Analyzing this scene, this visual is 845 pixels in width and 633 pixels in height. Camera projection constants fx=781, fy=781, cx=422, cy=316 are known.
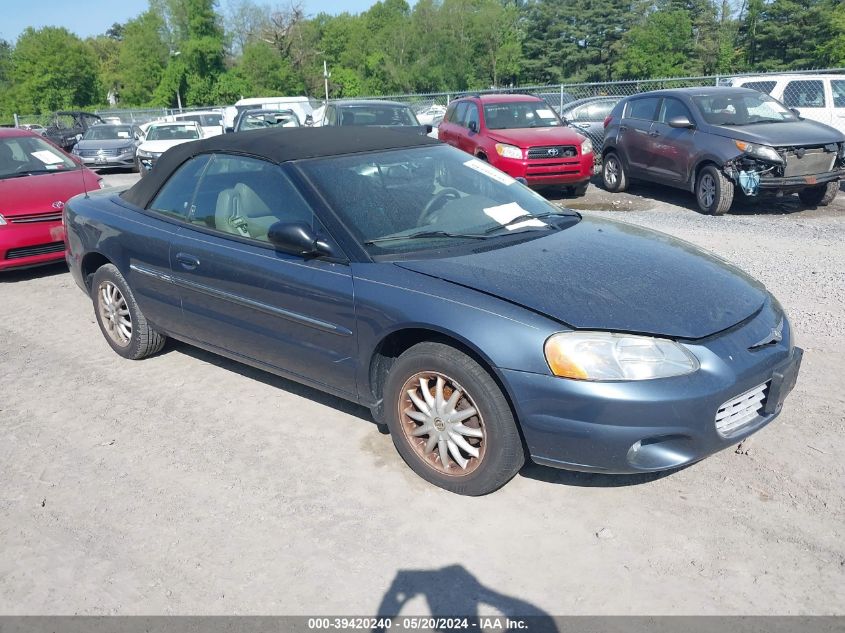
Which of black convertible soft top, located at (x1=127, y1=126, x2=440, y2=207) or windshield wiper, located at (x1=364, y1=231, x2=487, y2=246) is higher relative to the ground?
black convertible soft top, located at (x1=127, y1=126, x2=440, y2=207)

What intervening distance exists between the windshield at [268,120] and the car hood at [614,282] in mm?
13461

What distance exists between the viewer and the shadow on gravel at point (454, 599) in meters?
2.80

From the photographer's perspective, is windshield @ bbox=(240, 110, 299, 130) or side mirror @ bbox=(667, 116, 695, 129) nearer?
side mirror @ bbox=(667, 116, 695, 129)

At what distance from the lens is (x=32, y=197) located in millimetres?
8203

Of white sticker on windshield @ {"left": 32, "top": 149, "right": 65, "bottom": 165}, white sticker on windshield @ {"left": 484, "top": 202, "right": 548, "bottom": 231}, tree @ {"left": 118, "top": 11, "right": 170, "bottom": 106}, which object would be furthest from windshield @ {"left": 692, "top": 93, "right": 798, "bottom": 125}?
tree @ {"left": 118, "top": 11, "right": 170, "bottom": 106}

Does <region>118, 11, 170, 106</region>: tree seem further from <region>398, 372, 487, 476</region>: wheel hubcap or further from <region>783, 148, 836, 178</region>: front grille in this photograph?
<region>398, 372, 487, 476</region>: wheel hubcap

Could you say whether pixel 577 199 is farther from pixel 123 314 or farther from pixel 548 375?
pixel 548 375

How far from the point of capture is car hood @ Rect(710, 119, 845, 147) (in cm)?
1016

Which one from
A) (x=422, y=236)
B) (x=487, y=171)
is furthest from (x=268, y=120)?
(x=422, y=236)

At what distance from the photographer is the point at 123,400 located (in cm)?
492

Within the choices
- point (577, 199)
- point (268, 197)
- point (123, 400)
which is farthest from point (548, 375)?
point (577, 199)

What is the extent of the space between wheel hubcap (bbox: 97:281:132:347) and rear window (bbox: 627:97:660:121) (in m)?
9.18

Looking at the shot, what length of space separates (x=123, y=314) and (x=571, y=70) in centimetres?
7108

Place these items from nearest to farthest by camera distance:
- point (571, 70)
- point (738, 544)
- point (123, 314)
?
1. point (738, 544)
2. point (123, 314)
3. point (571, 70)
